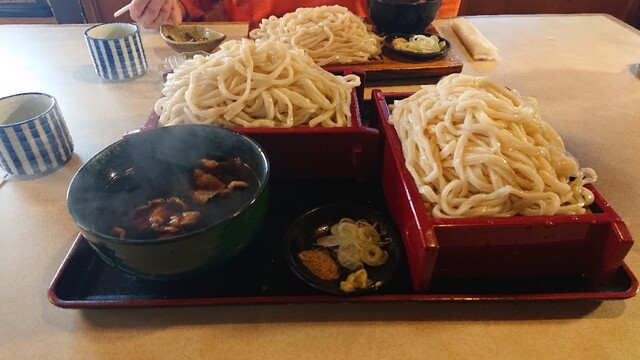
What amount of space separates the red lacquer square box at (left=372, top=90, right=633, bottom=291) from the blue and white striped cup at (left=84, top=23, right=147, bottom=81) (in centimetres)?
162

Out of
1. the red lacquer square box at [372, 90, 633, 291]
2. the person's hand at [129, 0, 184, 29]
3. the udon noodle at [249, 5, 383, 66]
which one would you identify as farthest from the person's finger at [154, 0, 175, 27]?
the red lacquer square box at [372, 90, 633, 291]

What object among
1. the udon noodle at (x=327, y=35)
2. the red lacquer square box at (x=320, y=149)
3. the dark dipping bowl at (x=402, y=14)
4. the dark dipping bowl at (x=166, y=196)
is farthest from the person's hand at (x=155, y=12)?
the dark dipping bowl at (x=166, y=196)

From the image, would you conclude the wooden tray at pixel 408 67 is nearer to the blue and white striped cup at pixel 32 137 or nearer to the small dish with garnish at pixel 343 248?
the small dish with garnish at pixel 343 248

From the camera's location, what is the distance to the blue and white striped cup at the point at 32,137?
4.87ft

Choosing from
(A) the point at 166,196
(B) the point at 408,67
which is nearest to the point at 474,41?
(B) the point at 408,67

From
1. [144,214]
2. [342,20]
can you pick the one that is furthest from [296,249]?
[342,20]

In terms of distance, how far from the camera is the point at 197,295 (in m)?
1.11

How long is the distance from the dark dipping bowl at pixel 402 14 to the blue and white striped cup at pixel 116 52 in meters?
1.25

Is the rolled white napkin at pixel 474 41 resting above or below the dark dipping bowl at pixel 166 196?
below

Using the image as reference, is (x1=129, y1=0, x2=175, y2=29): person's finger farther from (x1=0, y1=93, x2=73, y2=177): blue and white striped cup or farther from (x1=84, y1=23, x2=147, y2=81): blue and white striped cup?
(x1=0, y1=93, x2=73, y2=177): blue and white striped cup

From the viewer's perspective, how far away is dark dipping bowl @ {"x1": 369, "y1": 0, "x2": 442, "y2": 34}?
2.36 m

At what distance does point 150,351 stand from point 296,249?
43 centimetres

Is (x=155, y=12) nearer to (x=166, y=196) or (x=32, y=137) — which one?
(x=32, y=137)

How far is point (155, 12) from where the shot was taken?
2451 millimetres
